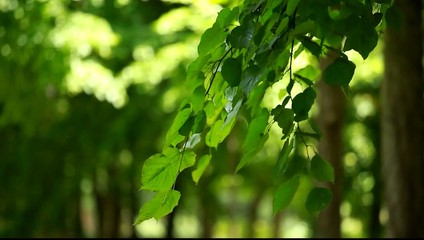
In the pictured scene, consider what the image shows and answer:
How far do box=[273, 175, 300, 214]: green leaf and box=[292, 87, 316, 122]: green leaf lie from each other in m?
0.26

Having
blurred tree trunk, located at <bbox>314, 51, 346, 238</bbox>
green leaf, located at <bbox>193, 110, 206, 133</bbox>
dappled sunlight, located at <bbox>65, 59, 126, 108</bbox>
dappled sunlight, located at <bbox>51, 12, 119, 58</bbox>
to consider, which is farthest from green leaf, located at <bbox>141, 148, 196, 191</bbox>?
dappled sunlight, located at <bbox>65, 59, 126, 108</bbox>

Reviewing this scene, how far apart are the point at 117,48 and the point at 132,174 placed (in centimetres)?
652

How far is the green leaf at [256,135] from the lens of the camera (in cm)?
252

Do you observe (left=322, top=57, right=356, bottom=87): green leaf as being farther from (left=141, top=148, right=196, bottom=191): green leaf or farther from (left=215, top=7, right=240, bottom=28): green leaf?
(left=141, top=148, right=196, bottom=191): green leaf

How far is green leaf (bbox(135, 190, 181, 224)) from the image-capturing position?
238 cm

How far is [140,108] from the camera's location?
14.6 metres

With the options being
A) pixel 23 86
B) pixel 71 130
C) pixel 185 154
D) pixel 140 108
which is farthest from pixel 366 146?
pixel 185 154

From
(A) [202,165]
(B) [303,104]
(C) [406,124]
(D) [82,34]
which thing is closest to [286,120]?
(B) [303,104]

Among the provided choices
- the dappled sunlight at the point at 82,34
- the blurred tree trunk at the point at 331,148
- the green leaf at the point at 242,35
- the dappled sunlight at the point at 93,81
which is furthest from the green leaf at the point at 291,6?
the dappled sunlight at the point at 93,81

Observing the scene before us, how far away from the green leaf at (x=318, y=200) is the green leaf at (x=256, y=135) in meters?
0.23

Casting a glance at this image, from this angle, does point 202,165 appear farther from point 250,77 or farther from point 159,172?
point 250,77

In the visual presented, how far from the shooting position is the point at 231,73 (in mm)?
2324

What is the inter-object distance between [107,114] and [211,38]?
13.5 m

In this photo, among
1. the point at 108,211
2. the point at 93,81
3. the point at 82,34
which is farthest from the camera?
the point at 108,211
